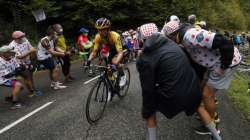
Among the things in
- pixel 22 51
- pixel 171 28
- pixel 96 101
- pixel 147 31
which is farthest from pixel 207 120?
pixel 22 51

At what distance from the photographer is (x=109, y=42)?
8227 millimetres

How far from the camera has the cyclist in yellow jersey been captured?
7.62 m

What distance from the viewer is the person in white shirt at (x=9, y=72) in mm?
8773

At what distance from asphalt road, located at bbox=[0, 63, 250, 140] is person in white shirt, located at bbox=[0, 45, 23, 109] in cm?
41

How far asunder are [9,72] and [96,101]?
2870mm

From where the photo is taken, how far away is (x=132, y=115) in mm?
7660

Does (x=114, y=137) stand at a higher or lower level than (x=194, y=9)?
higher

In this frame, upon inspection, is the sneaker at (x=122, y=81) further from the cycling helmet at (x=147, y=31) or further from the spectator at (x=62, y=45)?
the cycling helmet at (x=147, y=31)

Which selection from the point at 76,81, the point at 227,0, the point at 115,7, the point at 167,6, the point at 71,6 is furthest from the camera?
the point at 227,0

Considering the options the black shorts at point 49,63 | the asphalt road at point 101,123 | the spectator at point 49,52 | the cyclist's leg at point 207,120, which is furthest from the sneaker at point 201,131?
the black shorts at point 49,63

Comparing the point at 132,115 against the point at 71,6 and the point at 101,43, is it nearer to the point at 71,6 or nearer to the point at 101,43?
→ the point at 101,43

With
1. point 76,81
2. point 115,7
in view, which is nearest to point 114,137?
point 76,81

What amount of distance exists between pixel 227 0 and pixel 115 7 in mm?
82562

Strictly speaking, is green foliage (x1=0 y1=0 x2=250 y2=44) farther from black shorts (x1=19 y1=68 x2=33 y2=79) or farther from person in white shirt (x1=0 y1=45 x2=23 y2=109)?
person in white shirt (x1=0 y1=45 x2=23 y2=109)
